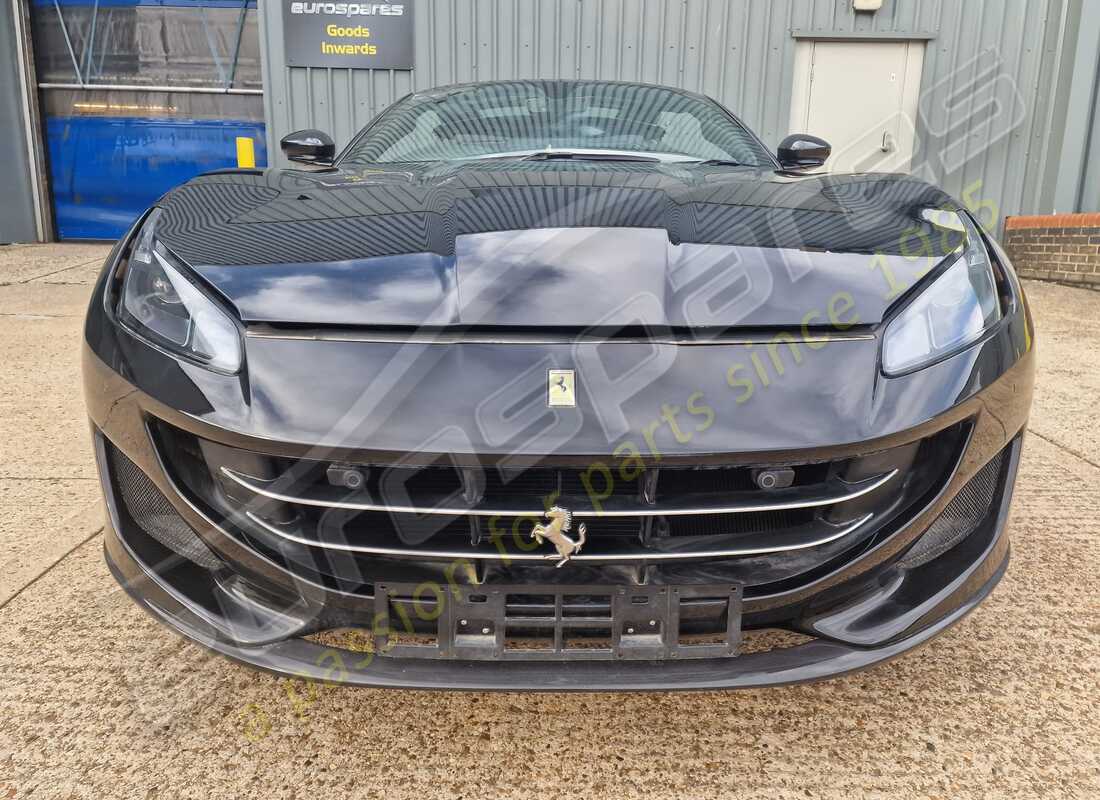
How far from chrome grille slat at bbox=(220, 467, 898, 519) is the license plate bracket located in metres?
0.11

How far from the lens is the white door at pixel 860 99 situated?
7.22 m

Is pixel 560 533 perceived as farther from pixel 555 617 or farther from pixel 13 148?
pixel 13 148

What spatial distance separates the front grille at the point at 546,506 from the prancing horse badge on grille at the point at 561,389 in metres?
0.09

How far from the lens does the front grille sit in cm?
118

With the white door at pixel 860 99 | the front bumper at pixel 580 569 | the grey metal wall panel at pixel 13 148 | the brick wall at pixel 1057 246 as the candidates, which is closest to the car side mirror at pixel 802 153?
the front bumper at pixel 580 569

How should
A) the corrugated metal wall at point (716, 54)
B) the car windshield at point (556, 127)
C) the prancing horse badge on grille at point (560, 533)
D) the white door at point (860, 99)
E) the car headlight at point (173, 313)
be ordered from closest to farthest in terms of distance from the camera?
the prancing horse badge on grille at point (560, 533) < the car headlight at point (173, 313) < the car windshield at point (556, 127) < the corrugated metal wall at point (716, 54) < the white door at point (860, 99)

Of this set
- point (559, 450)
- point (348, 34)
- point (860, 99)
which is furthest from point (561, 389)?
point (860, 99)

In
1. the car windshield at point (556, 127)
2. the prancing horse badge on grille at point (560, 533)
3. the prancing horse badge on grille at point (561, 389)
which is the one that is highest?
the car windshield at point (556, 127)

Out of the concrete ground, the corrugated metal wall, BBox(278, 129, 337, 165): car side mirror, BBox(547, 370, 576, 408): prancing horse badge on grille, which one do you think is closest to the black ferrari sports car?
BBox(547, 370, 576, 408): prancing horse badge on grille

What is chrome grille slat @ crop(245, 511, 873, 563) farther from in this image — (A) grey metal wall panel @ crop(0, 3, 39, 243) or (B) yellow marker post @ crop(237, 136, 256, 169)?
(A) grey metal wall panel @ crop(0, 3, 39, 243)

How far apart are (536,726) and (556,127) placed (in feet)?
5.87

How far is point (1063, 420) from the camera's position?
3242 mm

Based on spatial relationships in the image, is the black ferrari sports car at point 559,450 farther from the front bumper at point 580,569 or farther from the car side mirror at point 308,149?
the car side mirror at point 308,149

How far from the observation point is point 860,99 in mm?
7410
